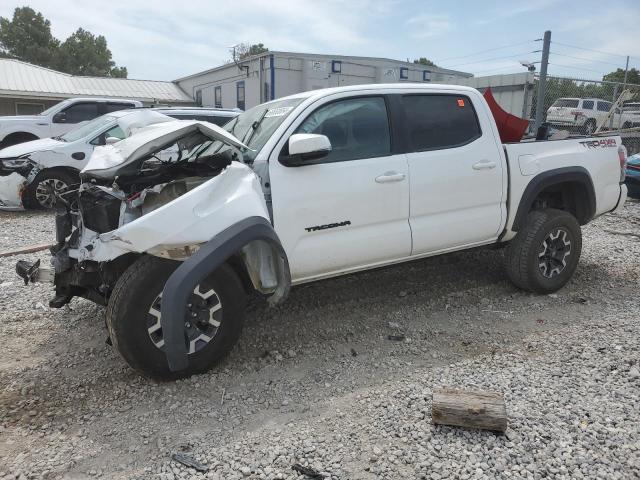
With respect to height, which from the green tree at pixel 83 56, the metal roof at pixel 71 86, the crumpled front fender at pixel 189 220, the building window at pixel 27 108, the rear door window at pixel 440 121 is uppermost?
the green tree at pixel 83 56

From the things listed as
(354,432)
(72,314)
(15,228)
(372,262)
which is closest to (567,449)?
(354,432)

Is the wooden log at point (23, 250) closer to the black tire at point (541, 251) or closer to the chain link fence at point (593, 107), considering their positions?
the black tire at point (541, 251)

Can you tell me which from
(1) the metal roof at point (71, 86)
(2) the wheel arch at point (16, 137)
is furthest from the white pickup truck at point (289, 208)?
(1) the metal roof at point (71, 86)

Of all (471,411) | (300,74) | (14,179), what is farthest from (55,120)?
(471,411)

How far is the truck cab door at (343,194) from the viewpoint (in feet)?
11.9

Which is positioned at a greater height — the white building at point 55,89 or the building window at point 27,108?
the white building at point 55,89

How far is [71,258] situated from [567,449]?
3.34 meters

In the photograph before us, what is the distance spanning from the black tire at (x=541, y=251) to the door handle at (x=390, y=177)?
1.58 meters

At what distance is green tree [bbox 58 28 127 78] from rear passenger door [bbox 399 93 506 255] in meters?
60.2

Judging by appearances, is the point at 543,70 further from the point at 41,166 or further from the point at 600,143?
the point at 41,166

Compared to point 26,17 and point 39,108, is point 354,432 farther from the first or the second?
point 26,17

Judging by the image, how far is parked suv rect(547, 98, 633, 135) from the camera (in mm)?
12719

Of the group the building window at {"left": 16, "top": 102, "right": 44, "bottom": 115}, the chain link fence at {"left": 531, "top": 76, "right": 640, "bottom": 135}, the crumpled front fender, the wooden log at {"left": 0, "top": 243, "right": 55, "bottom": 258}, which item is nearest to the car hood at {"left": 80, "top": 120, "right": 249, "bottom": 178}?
the crumpled front fender

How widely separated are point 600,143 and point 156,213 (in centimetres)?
449
